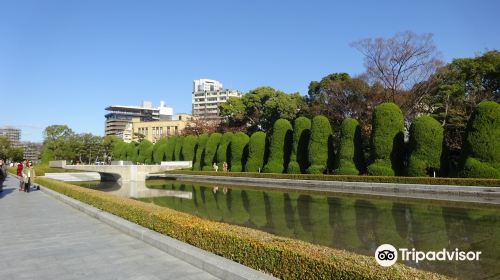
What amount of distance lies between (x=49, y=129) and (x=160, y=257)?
314 feet

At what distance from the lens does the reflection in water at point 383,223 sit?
800 centimetres

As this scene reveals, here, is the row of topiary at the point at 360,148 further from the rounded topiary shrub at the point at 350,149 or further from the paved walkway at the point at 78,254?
the paved walkway at the point at 78,254

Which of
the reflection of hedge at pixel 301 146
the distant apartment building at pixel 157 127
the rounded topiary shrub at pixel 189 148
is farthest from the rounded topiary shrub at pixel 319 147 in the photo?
the distant apartment building at pixel 157 127

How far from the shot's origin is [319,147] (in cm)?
2991

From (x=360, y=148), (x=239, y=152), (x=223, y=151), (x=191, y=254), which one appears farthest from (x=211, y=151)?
(x=191, y=254)

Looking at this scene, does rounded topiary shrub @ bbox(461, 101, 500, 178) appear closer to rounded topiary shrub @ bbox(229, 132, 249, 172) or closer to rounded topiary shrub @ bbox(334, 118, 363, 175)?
rounded topiary shrub @ bbox(334, 118, 363, 175)

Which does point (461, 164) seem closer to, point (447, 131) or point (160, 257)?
point (447, 131)

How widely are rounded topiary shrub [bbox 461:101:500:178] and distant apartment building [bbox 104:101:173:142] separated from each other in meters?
135

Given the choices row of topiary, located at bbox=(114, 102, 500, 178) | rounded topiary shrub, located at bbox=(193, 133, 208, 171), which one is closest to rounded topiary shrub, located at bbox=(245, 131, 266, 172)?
row of topiary, located at bbox=(114, 102, 500, 178)

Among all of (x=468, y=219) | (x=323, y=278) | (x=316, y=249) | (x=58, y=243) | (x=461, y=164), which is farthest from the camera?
(x=461, y=164)

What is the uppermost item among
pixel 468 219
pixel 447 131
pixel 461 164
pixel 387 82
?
pixel 387 82

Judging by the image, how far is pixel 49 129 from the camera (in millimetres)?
91125

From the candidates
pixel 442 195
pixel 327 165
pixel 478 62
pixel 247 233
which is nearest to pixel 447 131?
pixel 478 62

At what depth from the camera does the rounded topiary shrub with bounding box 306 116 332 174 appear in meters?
29.6
